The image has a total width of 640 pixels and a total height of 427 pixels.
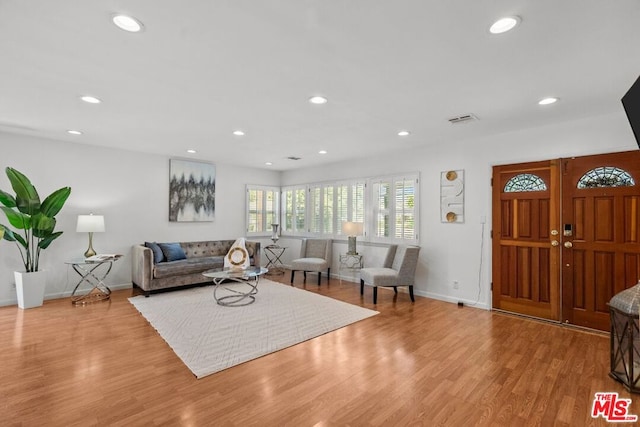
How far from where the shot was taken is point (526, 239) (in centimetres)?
402

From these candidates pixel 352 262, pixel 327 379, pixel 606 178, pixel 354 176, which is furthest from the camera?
pixel 354 176

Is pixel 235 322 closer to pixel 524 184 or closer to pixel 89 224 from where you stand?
A: pixel 89 224

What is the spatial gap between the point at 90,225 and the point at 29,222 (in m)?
0.69

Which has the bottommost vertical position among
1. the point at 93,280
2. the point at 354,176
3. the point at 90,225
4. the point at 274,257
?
the point at 93,280

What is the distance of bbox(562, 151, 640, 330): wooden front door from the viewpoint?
3.29 metres

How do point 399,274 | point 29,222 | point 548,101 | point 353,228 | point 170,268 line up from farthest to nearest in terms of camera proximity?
point 353,228, point 170,268, point 399,274, point 29,222, point 548,101

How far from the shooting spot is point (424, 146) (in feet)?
16.6

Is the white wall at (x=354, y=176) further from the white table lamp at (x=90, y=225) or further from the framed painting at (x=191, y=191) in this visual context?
the white table lamp at (x=90, y=225)

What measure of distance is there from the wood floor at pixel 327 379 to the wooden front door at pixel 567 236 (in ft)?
1.39

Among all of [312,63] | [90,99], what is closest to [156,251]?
[90,99]

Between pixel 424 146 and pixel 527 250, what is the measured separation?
7.16 feet

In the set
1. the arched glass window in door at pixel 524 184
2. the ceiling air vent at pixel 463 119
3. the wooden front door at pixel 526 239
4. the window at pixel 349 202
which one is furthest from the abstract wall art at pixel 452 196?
the window at pixel 349 202

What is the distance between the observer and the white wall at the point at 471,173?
11.6 ft

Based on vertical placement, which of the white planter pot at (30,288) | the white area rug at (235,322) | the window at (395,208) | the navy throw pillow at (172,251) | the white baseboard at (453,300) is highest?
the window at (395,208)
